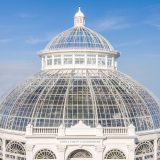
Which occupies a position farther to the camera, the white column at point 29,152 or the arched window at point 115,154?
the arched window at point 115,154

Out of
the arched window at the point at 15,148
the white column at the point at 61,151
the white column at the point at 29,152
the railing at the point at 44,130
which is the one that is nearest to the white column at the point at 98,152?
the white column at the point at 61,151

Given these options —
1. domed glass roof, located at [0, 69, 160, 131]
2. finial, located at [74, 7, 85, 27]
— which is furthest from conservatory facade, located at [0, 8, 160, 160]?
finial, located at [74, 7, 85, 27]

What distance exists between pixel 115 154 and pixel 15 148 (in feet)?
38.3

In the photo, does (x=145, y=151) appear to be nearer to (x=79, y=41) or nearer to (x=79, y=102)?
(x=79, y=102)

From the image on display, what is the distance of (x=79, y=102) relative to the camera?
143 feet

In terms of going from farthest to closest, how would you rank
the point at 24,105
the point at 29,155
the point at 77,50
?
the point at 77,50 < the point at 24,105 < the point at 29,155

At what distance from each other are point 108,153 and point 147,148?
228 inches

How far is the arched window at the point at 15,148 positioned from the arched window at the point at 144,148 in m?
13.1

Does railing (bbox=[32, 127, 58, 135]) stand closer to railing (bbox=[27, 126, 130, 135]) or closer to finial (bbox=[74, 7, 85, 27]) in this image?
railing (bbox=[27, 126, 130, 135])

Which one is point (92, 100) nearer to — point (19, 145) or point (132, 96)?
point (132, 96)

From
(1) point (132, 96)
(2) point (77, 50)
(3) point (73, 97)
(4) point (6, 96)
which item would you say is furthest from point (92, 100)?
(4) point (6, 96)

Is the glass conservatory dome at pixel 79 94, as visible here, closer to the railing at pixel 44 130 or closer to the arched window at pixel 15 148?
the railing at pixel 44 130

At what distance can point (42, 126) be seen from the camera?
42.7 meters

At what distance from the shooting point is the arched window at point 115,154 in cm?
4216
